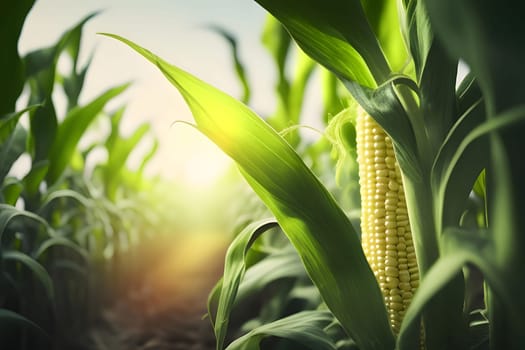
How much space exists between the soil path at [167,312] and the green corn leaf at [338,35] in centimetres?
39

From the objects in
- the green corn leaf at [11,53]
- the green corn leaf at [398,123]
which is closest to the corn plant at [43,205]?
the green corn leaf at [11,53]

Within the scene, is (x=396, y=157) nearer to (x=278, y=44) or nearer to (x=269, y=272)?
(x=269, y=272)

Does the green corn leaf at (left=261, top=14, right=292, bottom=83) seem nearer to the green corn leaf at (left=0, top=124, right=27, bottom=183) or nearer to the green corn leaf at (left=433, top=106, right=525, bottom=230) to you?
the green corn leaf at (left=0, top=124, right=27, bottom=183)

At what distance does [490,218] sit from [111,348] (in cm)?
114

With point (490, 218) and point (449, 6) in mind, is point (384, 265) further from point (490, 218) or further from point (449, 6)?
point (449, 6)

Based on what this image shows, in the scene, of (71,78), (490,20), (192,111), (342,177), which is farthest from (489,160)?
(71,78)

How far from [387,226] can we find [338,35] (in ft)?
0.66

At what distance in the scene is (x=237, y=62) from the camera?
143 centimetres

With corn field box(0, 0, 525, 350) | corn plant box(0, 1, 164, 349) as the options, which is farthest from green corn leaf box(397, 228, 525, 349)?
corn plant box(0, 1, 164, 349)

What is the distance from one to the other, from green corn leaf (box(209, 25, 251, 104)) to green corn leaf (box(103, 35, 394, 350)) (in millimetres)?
753

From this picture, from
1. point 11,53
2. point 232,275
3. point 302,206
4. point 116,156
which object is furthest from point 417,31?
point 116,156

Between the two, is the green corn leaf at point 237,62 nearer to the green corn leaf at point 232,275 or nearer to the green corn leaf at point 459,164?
the green corn leaf at point 232,275

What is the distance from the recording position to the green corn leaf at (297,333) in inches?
20.4

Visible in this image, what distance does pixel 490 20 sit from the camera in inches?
11.6
